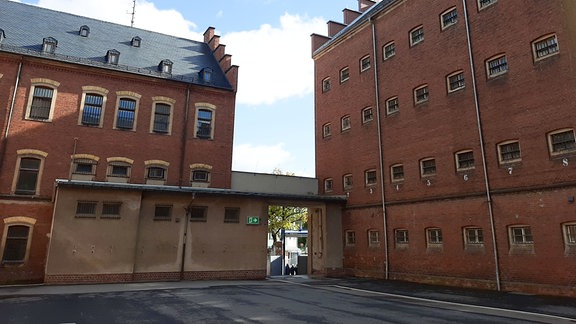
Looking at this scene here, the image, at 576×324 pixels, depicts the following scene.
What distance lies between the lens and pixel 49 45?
22.7 metres

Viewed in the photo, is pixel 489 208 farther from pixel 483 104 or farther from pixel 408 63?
pixel 408 63

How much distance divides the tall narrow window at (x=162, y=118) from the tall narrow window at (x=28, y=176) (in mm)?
6913

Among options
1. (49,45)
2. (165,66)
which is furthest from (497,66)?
(49,45)

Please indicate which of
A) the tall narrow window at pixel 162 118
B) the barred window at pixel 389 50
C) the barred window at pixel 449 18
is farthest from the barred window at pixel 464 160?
the tall narrow window at pixel 162 118

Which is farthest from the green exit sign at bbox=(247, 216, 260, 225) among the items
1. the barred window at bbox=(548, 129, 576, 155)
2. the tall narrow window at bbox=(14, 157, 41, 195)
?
the barred window at bbox=(548, 129, 576, 155)

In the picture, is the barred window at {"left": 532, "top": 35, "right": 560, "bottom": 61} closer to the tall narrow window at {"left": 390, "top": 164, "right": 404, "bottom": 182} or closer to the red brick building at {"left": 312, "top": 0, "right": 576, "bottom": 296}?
the red brick building at {"left": 312, "top": 0, "right": 576, "bottom": 296}

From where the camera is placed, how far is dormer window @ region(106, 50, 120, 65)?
24109mm

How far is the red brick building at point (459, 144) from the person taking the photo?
49.9 feet

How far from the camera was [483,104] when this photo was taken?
17.9m

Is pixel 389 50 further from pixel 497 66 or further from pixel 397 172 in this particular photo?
pixel 397 172

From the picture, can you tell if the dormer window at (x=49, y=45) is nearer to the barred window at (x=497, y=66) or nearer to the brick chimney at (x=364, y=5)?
the brick chimney at (x=364, y=5)

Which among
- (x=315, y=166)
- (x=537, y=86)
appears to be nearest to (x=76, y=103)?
(x=315, y=166)

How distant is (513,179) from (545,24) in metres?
6.77

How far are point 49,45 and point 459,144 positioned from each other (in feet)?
Result: 80.0
